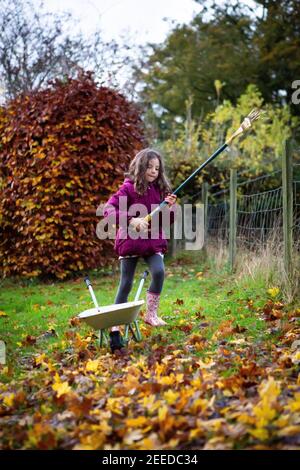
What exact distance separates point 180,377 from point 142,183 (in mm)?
2041

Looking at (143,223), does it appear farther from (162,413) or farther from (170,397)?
(162,413)

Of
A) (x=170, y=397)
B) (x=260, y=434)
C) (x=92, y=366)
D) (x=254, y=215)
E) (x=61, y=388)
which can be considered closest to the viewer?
(x=260, y=434)

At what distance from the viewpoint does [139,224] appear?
14.2 ft

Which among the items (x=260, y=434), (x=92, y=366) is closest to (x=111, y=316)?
(x=92, y=366)

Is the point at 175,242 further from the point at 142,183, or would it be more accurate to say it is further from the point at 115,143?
the point at 142,183

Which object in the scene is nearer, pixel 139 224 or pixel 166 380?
pixel 166 380

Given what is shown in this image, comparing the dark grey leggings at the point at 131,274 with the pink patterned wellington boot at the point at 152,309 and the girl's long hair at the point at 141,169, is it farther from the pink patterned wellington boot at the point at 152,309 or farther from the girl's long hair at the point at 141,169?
the girl's long hair at the point at 141,169

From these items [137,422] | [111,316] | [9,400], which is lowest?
[9,400]

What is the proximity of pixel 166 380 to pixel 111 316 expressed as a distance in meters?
0.90

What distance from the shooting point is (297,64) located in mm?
18969

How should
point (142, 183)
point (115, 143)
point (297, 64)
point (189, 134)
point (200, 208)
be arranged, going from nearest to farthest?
point (142, 183), point (115, 143), point (200, 208), point (189, 134), point (297, 64)

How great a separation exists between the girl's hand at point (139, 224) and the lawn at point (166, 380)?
87 cm

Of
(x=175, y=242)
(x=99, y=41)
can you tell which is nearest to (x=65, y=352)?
(x=175, y=242)

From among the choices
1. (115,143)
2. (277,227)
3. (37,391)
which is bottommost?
(37,391)
